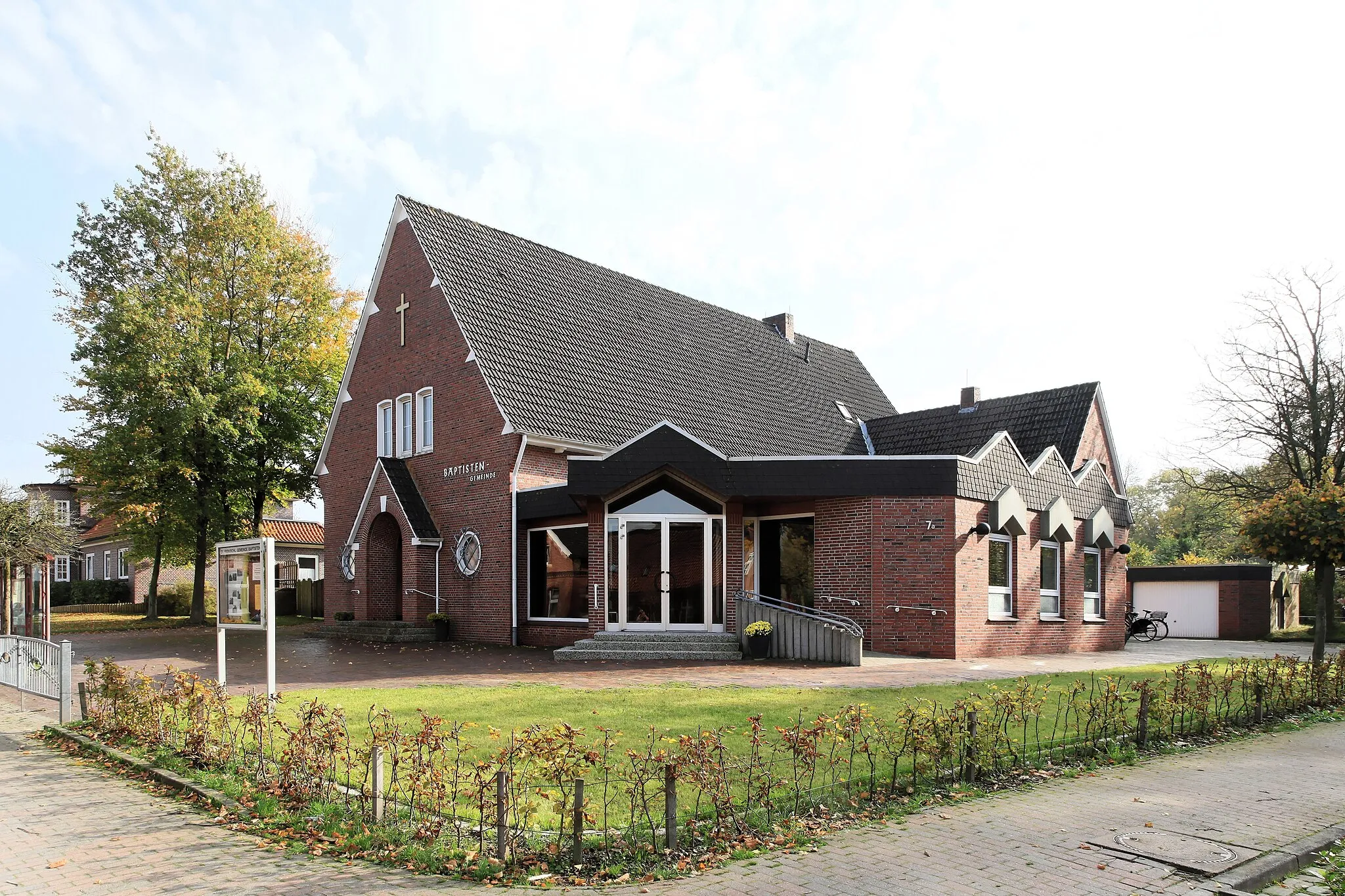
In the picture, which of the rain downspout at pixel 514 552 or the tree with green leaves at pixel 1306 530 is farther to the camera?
the rain downspout at pixel 514 552

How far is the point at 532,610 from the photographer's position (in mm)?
22844

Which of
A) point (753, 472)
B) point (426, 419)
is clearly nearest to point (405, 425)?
point (426, 419)

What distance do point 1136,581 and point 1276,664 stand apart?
930 inches

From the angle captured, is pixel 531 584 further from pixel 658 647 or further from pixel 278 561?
pixel 278 561

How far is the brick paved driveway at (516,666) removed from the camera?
1504 cm

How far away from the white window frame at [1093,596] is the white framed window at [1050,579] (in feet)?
5.78

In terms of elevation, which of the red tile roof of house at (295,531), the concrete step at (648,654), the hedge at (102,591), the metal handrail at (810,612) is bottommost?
the hedge at (102,591)

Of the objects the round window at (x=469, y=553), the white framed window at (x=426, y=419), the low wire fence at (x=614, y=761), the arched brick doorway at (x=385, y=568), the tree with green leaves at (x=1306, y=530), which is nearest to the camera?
the low wire fence at (x=614, y=761)

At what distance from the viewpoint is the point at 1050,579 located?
22.2m

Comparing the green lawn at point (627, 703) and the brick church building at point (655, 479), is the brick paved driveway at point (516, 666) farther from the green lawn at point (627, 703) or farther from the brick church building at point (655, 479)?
the brick church building at point (655, 479)

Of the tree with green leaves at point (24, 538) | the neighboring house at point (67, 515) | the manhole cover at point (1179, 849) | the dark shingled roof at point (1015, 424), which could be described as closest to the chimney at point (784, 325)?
the dark shingled roof at point (1015, 424)

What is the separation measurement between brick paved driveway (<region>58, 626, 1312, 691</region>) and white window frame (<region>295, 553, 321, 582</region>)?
62.9ft

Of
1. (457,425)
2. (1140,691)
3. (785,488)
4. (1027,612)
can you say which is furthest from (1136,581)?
(1140,691)

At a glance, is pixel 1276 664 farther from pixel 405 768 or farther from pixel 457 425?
pixel 457 425
